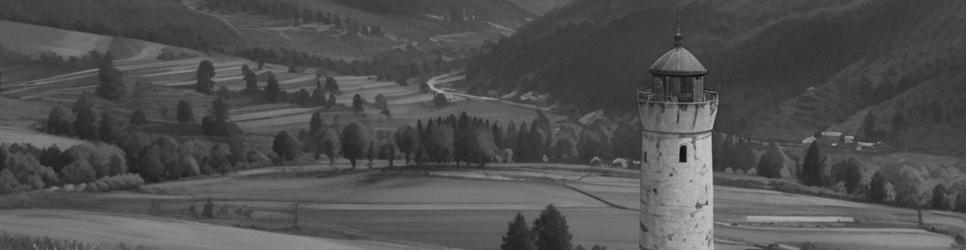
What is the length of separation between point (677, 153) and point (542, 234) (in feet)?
130

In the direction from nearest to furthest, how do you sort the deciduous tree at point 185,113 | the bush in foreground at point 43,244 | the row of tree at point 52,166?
1. the bush in foreground at point 43,244
2. the row of tree at point 52,166
3. the deciduous tree at point 185,113

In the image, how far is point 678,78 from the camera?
50969mm

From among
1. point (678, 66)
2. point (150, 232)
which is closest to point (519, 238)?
point (150, 232)

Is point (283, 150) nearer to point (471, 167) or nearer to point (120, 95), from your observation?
point (471, 167)

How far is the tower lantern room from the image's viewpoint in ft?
166

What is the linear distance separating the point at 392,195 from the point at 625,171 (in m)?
31.6

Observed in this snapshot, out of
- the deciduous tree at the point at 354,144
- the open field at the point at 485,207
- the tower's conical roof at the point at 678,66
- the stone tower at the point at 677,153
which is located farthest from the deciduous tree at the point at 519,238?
the deciduous tree at the point at 354,144

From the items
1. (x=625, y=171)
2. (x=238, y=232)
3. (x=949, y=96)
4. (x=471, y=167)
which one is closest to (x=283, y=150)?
(x=471, y=167)

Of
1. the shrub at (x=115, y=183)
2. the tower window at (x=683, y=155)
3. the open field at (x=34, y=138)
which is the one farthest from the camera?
the open field at (x=34, y=138)

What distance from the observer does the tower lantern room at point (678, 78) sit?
50.6 metres

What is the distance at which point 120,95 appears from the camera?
197 metres

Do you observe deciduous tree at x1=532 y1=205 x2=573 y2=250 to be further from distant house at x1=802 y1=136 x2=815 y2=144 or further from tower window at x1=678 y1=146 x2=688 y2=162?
distant house at x1=802 y1=136 x2=815 y2=144

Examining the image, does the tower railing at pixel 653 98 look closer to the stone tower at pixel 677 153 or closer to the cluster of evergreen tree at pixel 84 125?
the stone tower at pixel 677 153

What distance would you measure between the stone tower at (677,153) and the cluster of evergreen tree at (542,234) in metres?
37.0
